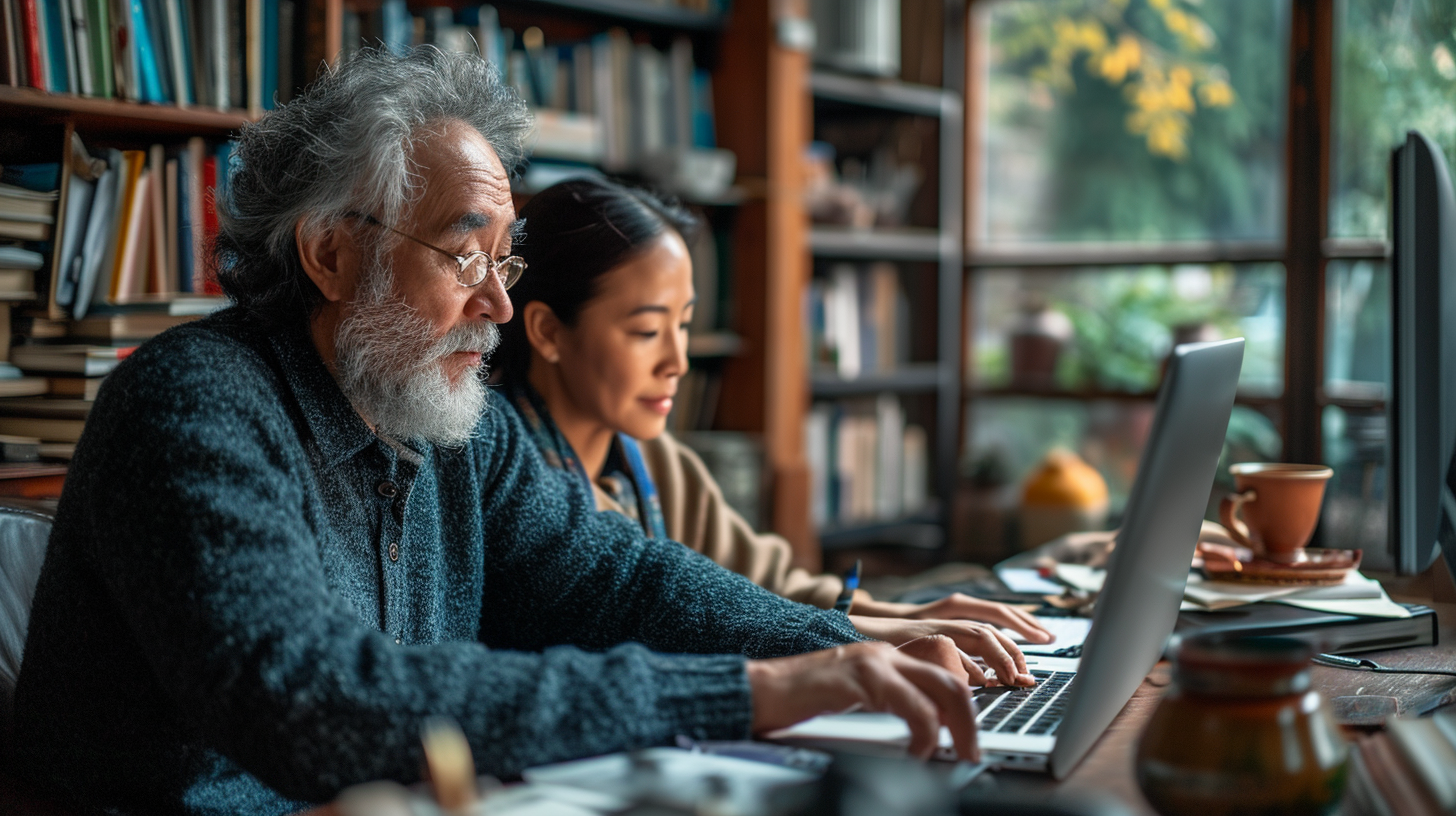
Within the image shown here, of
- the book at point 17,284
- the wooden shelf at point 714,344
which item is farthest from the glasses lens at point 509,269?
the wooden shelf at point 714,344

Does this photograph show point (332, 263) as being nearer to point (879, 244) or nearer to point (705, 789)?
point (705, 789)

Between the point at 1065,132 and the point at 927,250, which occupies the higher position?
the point at 1065,132

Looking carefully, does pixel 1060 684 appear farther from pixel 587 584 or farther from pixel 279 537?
pixel 279 537

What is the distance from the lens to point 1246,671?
0.69 metres

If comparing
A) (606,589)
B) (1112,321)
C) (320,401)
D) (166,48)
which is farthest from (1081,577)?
(1112,321)

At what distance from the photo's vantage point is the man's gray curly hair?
122 cm

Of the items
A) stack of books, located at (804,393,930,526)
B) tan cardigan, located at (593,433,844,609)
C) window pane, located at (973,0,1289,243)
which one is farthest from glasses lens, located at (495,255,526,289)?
window pane, located at (973,0,1289,243)

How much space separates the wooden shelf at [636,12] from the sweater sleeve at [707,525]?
1450 mm

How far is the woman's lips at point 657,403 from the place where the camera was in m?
1.77

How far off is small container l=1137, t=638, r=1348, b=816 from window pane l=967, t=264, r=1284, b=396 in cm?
287

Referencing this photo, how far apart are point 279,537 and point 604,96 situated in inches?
87.4

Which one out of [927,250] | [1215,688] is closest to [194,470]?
[1215,688]

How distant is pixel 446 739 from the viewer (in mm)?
689

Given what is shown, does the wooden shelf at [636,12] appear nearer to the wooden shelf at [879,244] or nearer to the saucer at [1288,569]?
the wooden shelf at [879,244]
